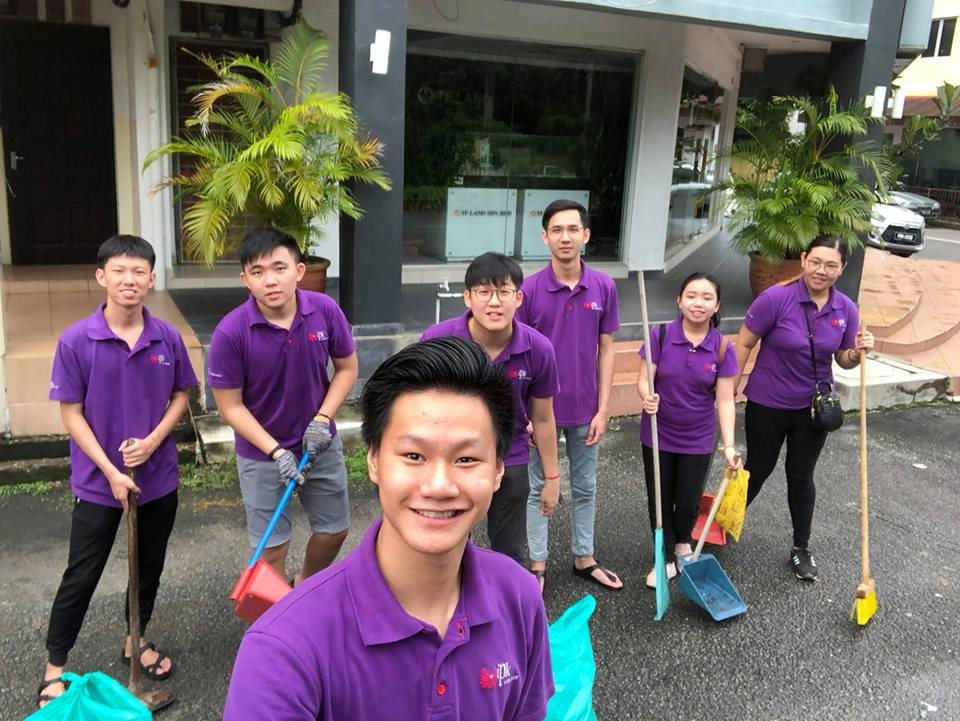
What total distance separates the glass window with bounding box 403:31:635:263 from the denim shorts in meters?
6.02

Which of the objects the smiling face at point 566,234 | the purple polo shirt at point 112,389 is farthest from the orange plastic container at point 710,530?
the purple polo shirt at point 112,389

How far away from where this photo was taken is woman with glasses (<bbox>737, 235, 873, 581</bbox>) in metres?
3.96

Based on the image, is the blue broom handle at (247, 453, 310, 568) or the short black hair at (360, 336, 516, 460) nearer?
the short black hair at (360, 336, 516, 460)

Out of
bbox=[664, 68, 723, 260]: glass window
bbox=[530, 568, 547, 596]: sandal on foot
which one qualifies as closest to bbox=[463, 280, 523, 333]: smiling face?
bbox=[530, 568, 547, 596]: sandal on foot

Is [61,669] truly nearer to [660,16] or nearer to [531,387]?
[531,387]

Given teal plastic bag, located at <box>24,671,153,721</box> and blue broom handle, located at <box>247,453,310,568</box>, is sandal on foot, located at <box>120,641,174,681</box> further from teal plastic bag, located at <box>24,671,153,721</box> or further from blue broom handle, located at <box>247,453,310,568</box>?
teal plastic bag, located at <box>24,671,153,721</box>

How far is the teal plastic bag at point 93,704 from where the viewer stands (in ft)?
7.17

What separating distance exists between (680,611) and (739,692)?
60 centimetres

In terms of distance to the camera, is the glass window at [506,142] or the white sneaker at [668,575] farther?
the glass window at [506,142]

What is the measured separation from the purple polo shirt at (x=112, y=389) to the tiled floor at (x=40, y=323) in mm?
2426

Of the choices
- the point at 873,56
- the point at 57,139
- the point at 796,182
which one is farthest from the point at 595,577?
the point at 57,139

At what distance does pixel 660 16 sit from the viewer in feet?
23.2

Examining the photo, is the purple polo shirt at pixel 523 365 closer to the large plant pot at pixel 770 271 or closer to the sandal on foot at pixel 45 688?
the sandal on foot at pixel 45 688

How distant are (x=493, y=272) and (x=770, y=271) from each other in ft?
19.3
